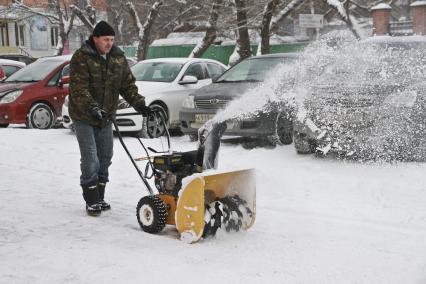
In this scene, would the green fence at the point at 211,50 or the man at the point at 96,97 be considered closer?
the man at the point at 96,97

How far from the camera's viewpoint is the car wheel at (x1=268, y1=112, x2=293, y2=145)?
934 cm

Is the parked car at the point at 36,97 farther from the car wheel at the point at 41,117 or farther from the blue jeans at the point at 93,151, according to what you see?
the blue jeans at the point at 93,151

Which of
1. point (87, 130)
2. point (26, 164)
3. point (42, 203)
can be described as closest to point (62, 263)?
point (87, 130)

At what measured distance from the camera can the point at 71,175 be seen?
7.84 meters

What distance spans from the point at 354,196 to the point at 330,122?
1.63 meters

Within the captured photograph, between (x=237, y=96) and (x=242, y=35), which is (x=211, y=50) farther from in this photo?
(x=237, y=96)

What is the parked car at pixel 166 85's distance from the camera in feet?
36.2

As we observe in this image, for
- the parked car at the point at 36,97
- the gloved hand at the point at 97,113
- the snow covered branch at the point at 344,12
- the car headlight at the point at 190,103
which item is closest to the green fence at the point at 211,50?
the snow covered branch at the point at 344,12

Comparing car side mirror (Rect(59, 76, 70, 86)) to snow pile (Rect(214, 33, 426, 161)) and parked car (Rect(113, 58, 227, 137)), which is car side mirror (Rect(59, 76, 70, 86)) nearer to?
parked car (Rect(113, 58, 227, 137))

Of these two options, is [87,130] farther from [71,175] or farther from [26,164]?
[26,164]

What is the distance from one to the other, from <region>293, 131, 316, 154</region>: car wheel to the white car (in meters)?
3.07

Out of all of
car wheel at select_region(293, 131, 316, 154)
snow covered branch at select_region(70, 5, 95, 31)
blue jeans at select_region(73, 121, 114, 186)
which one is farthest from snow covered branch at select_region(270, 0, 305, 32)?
blue jeans at select_region(73, 121, 114, 186)

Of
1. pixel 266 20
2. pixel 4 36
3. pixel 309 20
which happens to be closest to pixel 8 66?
pixel 309 20

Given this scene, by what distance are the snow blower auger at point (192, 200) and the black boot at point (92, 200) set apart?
69 cm
